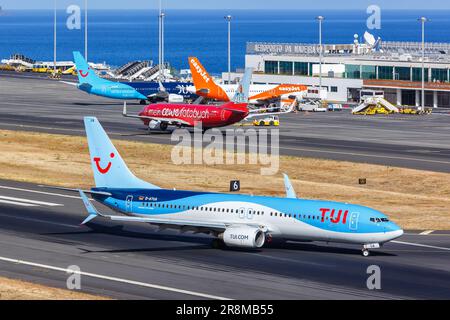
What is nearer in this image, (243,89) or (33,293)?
(33,293)

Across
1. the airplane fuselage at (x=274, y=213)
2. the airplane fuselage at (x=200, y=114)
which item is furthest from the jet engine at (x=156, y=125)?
the airplane fuselage at (x=274, y=213)

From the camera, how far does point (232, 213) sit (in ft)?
248

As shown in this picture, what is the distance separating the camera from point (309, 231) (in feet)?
241

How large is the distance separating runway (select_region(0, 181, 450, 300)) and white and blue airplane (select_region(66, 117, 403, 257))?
1.62 m

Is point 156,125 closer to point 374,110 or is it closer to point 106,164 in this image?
point 374,110

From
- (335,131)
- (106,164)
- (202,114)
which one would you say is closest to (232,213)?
(106,164)

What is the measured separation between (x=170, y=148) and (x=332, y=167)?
2526 cm

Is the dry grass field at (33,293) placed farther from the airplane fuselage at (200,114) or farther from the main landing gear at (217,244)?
the airplane fuselage at (200,114)

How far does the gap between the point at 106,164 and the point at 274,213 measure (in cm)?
1428

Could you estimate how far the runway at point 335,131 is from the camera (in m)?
133

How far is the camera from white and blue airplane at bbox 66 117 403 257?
72.2 m

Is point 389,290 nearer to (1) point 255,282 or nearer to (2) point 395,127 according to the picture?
(1) point 255,282

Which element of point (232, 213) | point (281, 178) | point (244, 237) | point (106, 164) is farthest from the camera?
point (281, 178)
